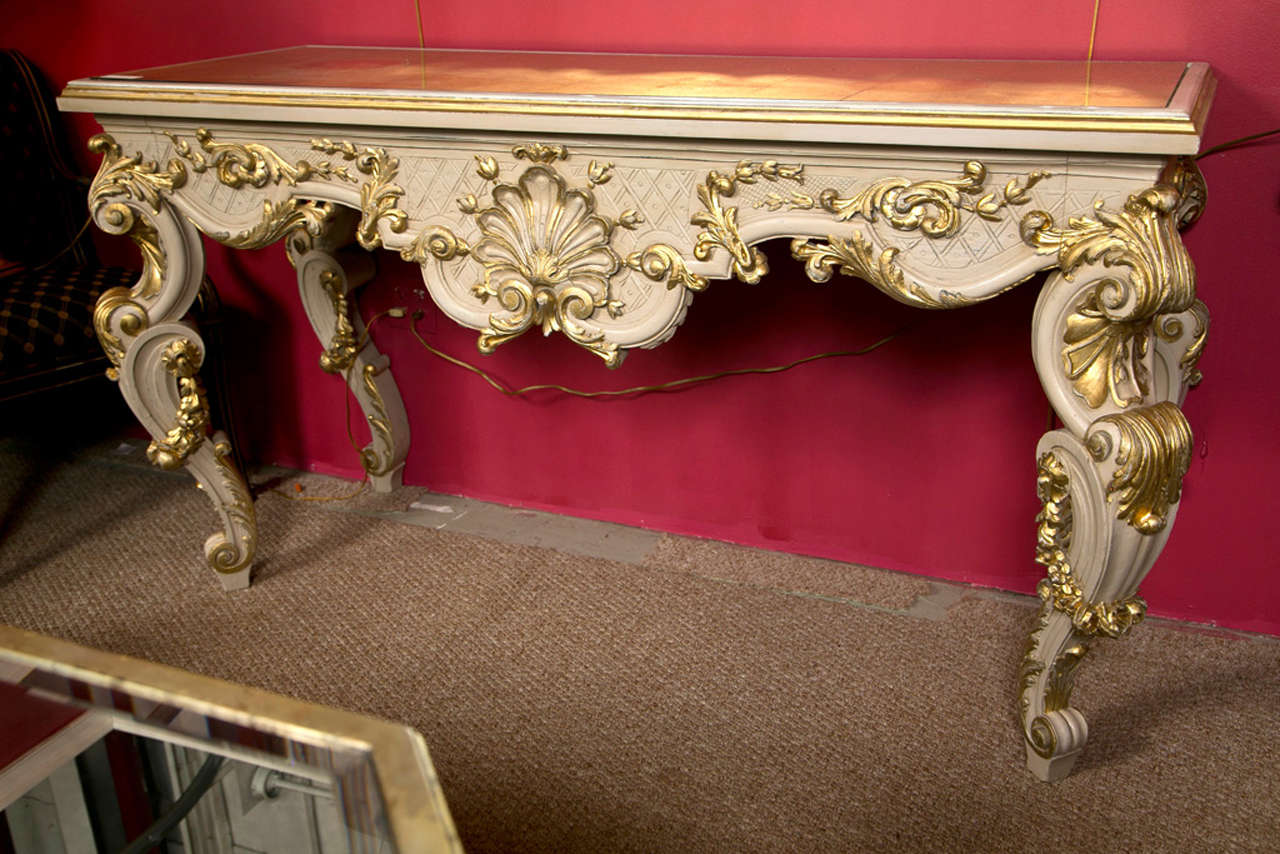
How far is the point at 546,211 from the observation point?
130 cm

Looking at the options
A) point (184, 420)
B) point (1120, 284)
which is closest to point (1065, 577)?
point (1120, 284)

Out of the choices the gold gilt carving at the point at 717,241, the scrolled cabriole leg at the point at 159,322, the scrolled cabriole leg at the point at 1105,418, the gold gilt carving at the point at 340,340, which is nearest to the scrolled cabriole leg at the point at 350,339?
the gold gilt carving at the point at 340,340

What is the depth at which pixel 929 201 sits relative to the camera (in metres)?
1.12

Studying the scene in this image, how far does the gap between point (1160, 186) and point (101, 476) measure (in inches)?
77.2

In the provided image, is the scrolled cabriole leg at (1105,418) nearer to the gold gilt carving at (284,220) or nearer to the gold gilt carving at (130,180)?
the gold gilt carving at (284,220)

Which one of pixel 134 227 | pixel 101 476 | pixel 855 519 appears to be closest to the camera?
pixel 134 227

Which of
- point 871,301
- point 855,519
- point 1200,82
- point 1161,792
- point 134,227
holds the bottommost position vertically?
point 1161,792

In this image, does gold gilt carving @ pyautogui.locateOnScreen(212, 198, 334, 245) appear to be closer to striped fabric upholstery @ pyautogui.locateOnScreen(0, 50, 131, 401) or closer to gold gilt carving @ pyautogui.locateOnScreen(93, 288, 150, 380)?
gold gilt carving @ pyautogui.locateOnScreen(93, 288, 150, 380)

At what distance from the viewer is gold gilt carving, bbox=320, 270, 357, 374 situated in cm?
191

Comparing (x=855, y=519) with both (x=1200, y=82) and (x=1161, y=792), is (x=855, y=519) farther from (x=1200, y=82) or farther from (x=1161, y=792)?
(x=1200, y=82)

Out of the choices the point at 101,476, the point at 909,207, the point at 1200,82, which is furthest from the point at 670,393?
the point at 101,476

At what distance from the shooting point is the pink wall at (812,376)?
1.41 m

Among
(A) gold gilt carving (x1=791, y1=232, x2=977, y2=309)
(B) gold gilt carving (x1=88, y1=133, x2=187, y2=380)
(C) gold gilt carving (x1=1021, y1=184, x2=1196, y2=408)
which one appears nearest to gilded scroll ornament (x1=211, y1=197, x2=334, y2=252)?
(B) gold gilt carving (x1=88, y1=133, x2=187, y2=380)

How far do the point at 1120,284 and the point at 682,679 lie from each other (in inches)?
31.0
